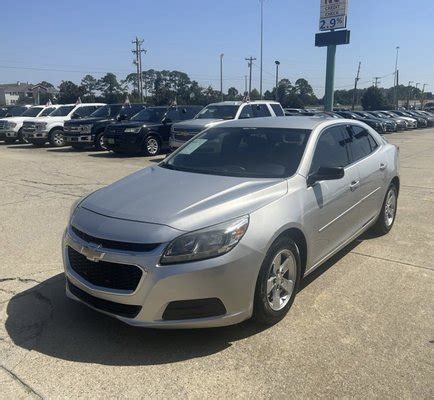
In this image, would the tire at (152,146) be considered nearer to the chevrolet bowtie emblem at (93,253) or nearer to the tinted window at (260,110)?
the tinted window at (260,110)

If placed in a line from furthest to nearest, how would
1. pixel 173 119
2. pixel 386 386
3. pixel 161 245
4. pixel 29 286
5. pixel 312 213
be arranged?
pixel 173 119
pixel 29 286
pixel 312 213
pixel 161 245
pixel 386 386

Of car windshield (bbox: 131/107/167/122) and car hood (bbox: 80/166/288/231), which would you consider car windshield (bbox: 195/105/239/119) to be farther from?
car hood (bbox: 80/166/288/231)

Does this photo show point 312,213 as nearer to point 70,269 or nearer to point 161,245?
point 161,245

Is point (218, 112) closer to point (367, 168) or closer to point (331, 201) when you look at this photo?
point (367, 168)

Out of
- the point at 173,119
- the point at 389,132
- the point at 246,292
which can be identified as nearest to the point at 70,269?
the point at 246,292

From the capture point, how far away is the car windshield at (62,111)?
19.4 meters

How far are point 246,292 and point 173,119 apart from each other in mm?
13448

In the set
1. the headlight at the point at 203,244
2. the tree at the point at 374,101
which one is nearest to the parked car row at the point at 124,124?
the headlight at the point at 203,244

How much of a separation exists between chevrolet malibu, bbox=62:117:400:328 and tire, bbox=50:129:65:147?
1561 cm

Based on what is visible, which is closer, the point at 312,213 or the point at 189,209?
the point at 189,209

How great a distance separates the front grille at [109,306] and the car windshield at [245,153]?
1578 millimetres

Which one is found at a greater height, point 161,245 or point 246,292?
point 161,245

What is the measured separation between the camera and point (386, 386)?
9.58ft

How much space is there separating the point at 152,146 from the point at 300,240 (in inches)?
494
